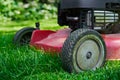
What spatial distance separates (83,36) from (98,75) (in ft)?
1.30

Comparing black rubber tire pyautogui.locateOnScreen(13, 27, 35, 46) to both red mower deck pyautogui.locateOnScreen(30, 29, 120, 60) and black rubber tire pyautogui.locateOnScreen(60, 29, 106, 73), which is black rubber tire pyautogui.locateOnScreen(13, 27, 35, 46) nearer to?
red mower deck pyautogui.locateOnScreen(30, 29, 120, 60)

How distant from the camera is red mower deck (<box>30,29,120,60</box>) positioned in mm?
4121

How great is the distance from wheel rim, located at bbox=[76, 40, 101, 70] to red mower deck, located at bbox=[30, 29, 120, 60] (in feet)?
1.08

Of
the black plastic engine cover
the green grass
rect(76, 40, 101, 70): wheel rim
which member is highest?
the black plastic engine cover

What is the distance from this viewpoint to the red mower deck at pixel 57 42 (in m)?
4.12

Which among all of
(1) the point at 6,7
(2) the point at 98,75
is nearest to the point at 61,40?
(2) the point at 98,75

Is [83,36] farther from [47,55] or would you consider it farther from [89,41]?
[47,55]

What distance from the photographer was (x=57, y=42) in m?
4.25

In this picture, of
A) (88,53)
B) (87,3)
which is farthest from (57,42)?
(88,53)

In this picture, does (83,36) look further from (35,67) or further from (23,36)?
(23,36)

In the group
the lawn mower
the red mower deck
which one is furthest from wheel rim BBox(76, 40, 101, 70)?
the red mower deck

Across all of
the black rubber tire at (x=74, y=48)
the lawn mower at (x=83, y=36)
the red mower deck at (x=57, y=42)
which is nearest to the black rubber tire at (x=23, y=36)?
the lawn mower at (x=83, y=36)

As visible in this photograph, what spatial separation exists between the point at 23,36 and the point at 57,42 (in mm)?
728

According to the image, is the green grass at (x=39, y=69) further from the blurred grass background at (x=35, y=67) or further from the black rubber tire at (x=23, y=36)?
the black rubber tire at (x=23, y=36)
